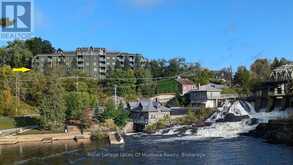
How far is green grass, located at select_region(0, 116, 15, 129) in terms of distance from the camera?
88963 millimetres

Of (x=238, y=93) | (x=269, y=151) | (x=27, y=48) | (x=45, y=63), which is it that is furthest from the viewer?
(x=27, y=48)

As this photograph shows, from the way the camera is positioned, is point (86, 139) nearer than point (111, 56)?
Yes

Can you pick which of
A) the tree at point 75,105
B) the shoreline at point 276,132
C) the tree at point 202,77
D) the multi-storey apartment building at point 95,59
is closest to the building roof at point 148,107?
the tree at point 75,105

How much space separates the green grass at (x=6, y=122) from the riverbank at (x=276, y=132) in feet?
144

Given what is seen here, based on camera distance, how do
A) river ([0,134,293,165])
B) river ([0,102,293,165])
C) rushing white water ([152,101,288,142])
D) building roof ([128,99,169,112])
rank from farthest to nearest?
building roof ([128,99,169,112]) < rushing white water ([152,101,288,142]) < river ([0,102,293,165]) < river ([0,134,293,165])

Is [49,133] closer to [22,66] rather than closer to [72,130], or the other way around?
[72,130]

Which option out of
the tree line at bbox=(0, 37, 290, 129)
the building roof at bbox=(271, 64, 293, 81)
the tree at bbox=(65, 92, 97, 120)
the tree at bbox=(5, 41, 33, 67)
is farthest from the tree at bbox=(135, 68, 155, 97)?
the tree at bbox=(5, 41, 33, 67)

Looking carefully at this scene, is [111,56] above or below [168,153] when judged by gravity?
above

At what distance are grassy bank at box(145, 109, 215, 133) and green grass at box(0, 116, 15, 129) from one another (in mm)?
25235

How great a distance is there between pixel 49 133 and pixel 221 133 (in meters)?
28.7

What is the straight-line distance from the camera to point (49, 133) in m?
82.2

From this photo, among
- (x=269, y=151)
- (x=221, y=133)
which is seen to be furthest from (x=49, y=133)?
(x=269, y=151)

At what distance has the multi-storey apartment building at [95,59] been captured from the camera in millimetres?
146625

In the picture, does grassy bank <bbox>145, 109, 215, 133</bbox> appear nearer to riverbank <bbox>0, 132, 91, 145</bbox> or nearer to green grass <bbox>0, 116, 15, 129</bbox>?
riverbank <bbox>0, 132, 91, 145</bbox>
